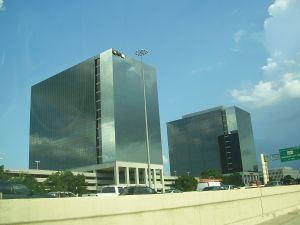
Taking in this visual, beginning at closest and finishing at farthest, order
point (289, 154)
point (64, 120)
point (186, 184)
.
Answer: point (289, 154) → point (186, 184) → point (64, 120)

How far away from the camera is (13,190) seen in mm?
18500

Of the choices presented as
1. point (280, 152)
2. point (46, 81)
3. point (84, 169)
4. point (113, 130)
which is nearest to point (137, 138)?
point (113, 130)

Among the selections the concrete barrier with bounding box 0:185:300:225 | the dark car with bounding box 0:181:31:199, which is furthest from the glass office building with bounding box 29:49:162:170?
the concrete barrier with bounding box 0:185:300:225

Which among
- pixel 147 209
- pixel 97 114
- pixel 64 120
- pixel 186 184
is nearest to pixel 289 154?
pixel 147 209

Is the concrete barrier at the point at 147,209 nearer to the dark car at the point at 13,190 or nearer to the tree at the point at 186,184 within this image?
the dark car at the point at 13,190

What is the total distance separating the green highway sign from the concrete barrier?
4992 cm

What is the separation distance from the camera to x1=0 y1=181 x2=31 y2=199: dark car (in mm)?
18016

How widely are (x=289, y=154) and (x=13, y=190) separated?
60.3 m

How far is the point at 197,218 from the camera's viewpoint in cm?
1462

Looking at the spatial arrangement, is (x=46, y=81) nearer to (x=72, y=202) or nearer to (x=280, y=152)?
(x=280, y=152)

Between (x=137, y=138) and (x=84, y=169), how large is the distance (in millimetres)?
21928

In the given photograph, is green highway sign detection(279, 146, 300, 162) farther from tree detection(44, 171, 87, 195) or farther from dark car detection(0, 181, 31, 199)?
dark car detection(0, 181, 31, 199)

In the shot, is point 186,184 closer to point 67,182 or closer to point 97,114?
point 97,114

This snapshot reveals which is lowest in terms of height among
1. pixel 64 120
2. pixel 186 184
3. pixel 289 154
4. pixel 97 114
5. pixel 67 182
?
pixel 186 184
